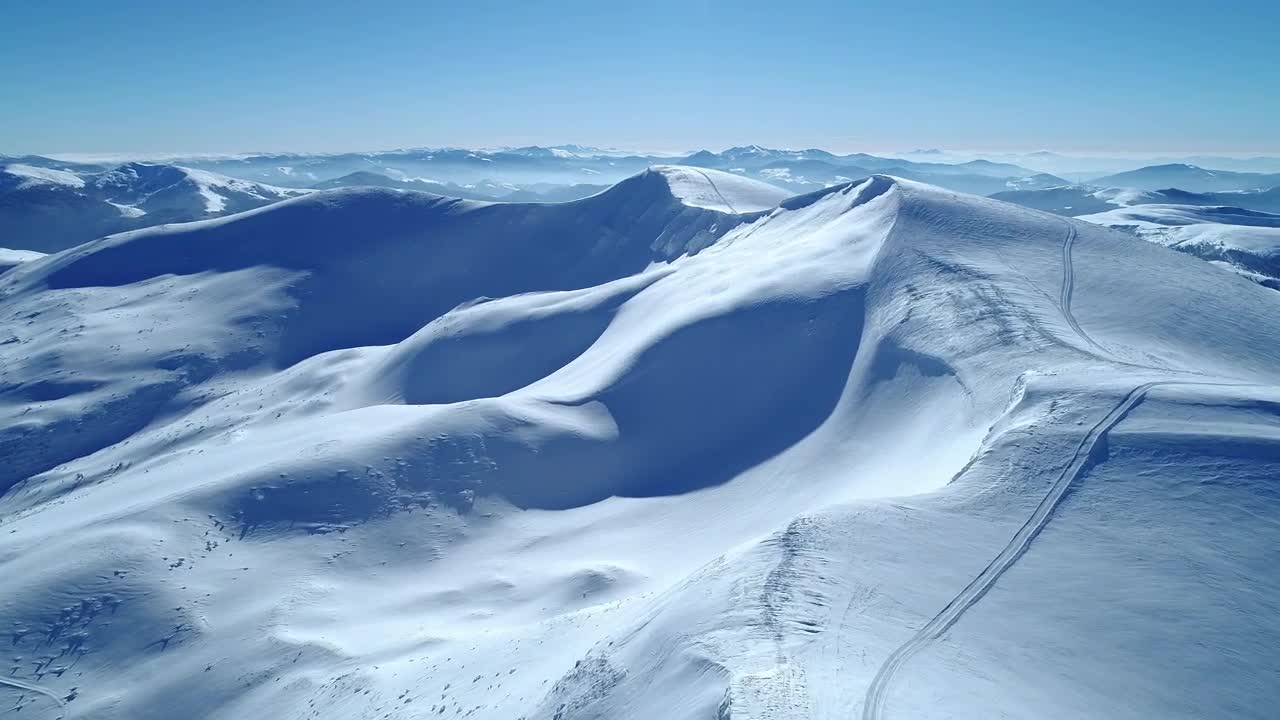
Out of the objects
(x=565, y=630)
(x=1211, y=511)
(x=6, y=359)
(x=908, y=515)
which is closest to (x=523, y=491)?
(x=565, y=630)

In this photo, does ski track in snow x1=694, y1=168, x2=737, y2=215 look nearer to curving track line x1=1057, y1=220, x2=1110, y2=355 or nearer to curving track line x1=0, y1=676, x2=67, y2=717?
curving track line x1=1057, y1=220, x2=1110, y2=355

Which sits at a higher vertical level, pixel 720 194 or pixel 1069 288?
pixel 720 194

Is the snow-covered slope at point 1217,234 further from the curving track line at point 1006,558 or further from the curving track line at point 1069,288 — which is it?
the curving track line at point 1006,558

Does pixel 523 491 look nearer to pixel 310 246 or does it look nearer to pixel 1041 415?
pixel 1041 415

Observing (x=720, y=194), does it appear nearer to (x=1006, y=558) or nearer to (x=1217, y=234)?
(x=1217, y=234)

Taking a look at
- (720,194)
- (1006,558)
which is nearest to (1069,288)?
(1006,558)

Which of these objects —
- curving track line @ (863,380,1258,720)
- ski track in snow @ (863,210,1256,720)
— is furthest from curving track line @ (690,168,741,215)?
curving track line @ (863,380,1258,720)
